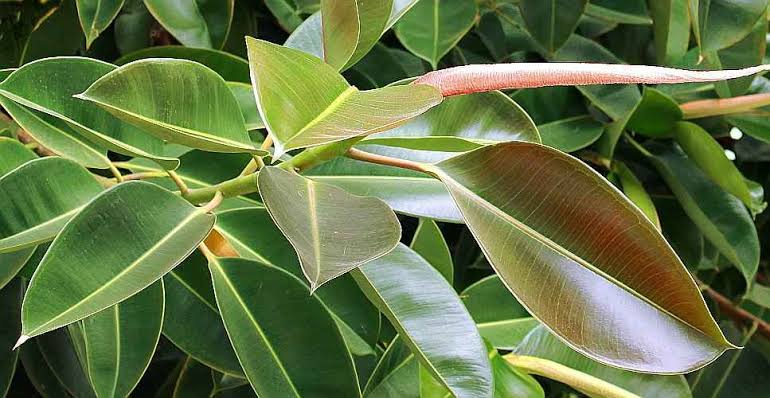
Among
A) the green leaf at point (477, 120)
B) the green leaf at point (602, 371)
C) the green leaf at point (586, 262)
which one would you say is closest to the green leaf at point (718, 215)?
the green leaf at point (602, 371)

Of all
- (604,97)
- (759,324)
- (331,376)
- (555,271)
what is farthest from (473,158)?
(759,324)

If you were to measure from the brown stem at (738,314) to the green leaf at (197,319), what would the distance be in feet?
2.10

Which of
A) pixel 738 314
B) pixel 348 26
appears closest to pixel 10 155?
pixel 348 26

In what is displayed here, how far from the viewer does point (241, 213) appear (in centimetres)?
62

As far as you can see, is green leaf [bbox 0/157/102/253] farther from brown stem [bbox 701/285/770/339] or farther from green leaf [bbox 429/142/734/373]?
brown stem [bbox 701/285/770/339]

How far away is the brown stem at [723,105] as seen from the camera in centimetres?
81

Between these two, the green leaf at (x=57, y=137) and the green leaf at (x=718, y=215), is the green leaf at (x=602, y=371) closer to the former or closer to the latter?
the green leaf at (x=718, y=215)

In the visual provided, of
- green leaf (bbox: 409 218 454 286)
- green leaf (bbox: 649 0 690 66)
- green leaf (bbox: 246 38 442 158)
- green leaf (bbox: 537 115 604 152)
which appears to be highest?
green leaf (bbox: 649 0 690 66)

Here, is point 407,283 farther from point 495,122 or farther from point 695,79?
point 695,79

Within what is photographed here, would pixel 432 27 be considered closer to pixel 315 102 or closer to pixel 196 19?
pixel 196 19

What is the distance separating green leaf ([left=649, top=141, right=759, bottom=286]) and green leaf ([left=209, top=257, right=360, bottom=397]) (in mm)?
495

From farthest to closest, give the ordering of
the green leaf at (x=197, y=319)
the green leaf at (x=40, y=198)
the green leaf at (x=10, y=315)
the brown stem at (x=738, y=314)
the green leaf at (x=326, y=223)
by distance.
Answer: the brown stem at (x=738, y=314)
the green leaf at (x=10, y=315)
the green leaf at (x=197, y=319)
the green leaf at (x=40, y=198)
the green leaf at (x=326, y=223)

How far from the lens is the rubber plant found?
0.38 meters

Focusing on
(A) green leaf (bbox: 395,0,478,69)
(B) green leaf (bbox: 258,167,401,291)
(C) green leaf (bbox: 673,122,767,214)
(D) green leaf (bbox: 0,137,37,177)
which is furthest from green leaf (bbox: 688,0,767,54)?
(D) green leaf (bbox: 0,137,37,177)
